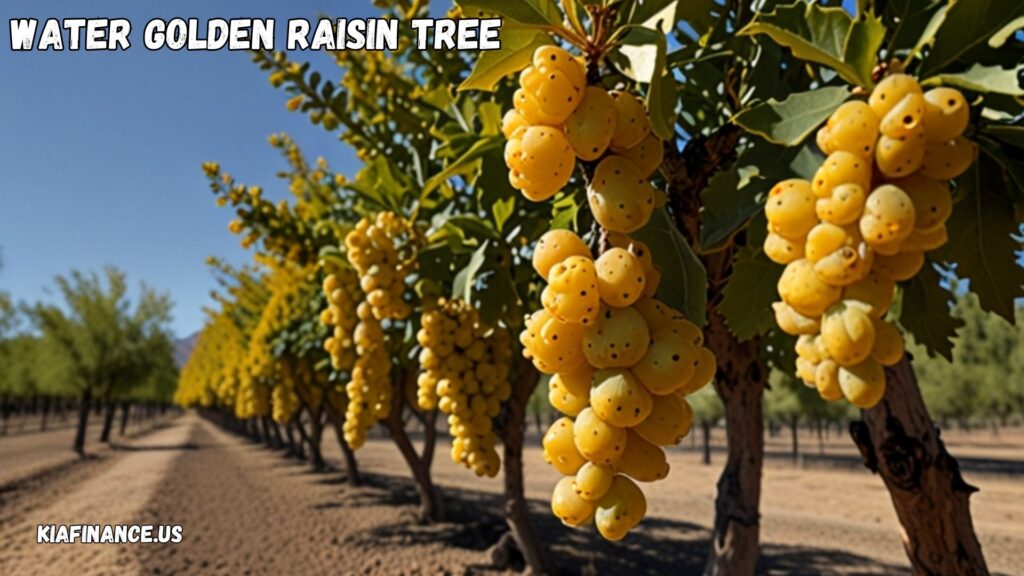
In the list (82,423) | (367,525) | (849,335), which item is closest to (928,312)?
(849,335)

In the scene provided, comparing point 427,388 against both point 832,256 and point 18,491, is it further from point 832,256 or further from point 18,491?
point 18,491

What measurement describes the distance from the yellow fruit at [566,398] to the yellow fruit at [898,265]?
0.54 metres

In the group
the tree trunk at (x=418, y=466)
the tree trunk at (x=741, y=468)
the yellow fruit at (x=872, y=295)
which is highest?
the yellow fruit at (x=872, y=295)

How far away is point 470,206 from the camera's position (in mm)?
3322

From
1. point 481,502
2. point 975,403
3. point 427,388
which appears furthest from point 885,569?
point 975,403

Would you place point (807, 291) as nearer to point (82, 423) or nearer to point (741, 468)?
point (741, 468)

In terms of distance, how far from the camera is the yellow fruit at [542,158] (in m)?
1.02

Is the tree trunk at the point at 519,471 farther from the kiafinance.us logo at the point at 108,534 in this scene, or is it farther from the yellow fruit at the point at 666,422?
the kiafinance.us logo at the point at 108,534

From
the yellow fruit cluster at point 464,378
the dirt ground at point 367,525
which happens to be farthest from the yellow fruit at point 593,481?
the dirt ground at point 367,525

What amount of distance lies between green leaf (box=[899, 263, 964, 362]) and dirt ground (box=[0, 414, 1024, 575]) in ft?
20.7

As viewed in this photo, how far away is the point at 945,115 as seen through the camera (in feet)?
3.23

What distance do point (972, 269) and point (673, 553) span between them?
358 inches

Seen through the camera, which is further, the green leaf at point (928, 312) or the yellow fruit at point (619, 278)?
the green leaf at point (928, 312)

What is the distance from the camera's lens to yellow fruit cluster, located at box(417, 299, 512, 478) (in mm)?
2984
